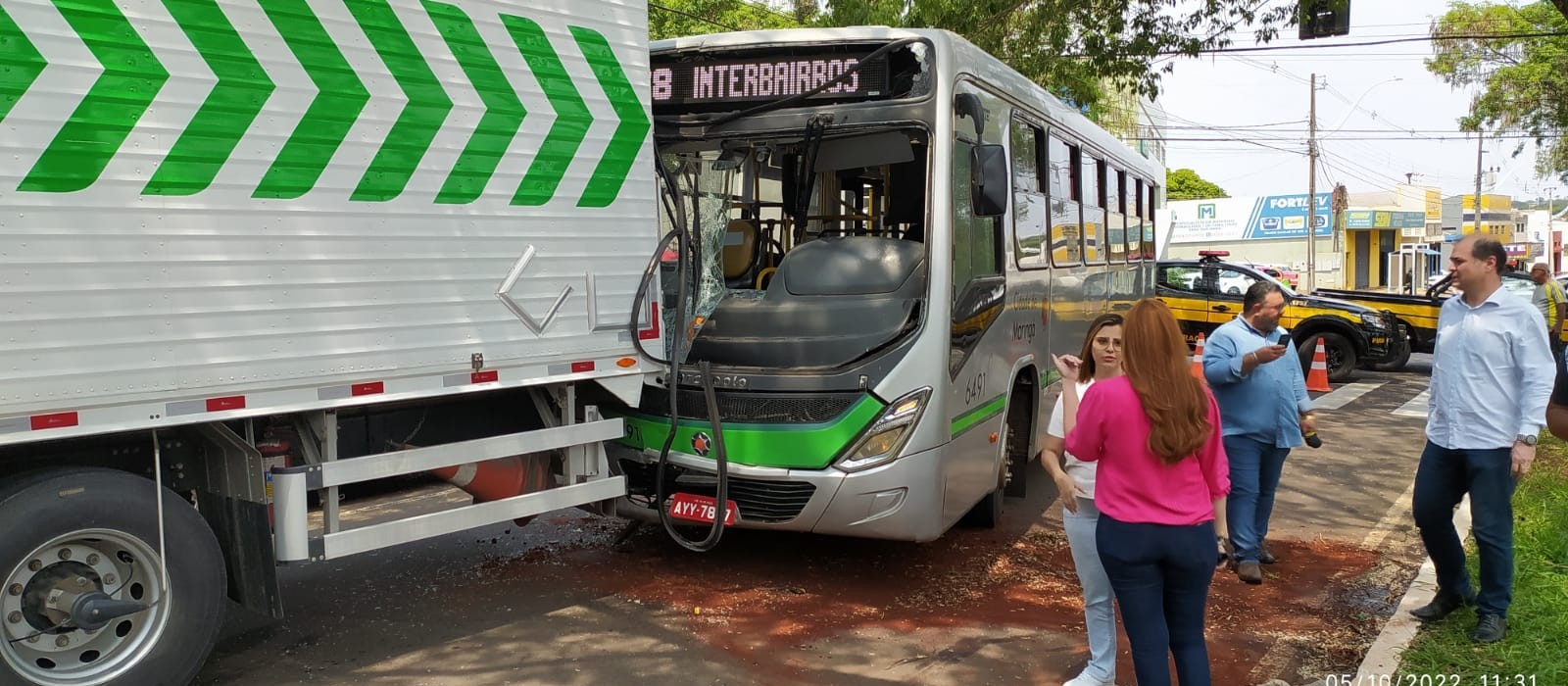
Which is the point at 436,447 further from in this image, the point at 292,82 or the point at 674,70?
the point at 674,70

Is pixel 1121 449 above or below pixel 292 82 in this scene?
below

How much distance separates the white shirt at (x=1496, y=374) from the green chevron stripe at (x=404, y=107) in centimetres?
449

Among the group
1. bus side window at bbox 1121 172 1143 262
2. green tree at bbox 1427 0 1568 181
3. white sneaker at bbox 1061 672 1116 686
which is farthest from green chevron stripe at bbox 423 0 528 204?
green tree at bbox 1427 0 1568 181

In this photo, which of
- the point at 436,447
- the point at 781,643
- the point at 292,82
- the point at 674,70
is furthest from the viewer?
the point at 674,70

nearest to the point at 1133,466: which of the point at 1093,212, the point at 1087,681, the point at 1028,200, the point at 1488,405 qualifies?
the point at 1087,681

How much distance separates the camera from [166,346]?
402 centimetres

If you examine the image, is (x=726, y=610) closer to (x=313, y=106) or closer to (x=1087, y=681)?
(x=1087, y=681)

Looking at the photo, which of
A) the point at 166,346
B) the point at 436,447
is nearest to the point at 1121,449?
the point at 436,447

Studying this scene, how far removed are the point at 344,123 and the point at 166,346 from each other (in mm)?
1094

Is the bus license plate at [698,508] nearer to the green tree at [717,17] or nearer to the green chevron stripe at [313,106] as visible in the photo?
the green chevron stripe at [313,106]

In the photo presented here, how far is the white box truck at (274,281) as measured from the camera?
382 cm

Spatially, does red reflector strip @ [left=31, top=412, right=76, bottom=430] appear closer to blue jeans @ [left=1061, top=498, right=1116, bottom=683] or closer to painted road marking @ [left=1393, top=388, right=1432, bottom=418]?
blue jeans @ [left=1061, top=498, right=1116, bottom=683]

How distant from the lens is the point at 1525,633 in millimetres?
5012

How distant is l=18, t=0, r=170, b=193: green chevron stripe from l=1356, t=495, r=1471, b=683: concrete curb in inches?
199
